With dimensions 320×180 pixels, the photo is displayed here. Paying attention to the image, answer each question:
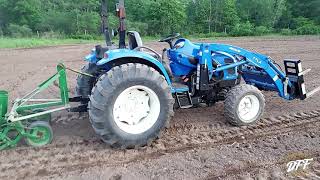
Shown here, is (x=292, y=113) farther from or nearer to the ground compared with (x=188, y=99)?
nearer to the ground

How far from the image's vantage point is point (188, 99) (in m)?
5.24

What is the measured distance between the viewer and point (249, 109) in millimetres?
5402

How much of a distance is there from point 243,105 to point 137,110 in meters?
1.69

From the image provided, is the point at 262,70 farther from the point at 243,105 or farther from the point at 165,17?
the point at 165,17

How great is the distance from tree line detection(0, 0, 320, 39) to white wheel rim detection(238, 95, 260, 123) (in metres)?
28.5

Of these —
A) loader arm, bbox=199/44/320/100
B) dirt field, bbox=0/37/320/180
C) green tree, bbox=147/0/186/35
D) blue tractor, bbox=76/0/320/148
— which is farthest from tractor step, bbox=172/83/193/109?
green tree, bbox=147/0/186/35

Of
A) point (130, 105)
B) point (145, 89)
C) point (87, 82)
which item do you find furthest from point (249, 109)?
point (87, 82)

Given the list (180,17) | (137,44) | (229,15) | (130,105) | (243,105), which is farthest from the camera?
(229,15)

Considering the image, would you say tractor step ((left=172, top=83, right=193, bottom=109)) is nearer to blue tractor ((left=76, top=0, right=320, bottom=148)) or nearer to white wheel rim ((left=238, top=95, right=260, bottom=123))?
blue tractor ((left=76, top=0, right=320, bottom=148))

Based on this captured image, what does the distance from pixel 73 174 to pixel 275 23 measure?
3705cm

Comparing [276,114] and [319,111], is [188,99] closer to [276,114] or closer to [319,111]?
[276,114]

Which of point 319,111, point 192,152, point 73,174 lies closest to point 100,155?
point 73,174

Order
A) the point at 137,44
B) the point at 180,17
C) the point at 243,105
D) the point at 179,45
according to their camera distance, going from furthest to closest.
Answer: the point at 180,17, the point at 179,45, the point at 243,105, the point at 137,44

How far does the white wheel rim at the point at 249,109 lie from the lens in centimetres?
533
